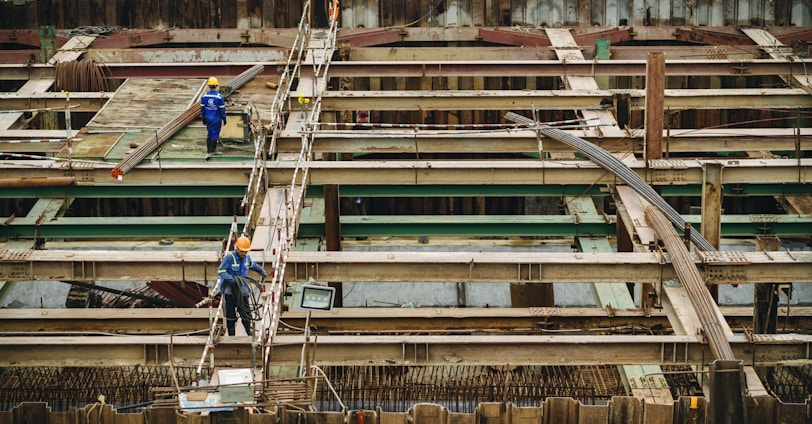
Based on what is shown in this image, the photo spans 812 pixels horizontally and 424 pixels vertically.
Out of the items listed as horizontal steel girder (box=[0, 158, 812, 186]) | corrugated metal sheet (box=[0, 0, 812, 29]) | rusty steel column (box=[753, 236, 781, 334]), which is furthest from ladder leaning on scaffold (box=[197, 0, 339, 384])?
rusty steel column (box=[753, 236, 781, 334])

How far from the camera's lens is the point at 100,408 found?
14.5 m

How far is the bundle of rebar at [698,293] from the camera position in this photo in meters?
15.2

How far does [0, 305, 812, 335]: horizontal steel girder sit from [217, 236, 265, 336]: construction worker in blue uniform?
2.53 metres

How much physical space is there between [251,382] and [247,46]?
1604 centimetres

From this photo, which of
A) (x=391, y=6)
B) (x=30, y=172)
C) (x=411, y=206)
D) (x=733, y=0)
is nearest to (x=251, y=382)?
(x=30, y=172)

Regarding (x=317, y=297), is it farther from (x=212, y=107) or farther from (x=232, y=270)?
(x=212, y=107)

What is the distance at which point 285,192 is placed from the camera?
762 inches

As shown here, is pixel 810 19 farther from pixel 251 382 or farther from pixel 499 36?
pixel 251 382

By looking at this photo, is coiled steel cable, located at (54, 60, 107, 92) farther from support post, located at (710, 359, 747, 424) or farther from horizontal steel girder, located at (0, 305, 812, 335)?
support post, located at (710, 359, 747, 424)

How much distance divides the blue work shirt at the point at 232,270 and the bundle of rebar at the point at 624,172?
621 centimetres

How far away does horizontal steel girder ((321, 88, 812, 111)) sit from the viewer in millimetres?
22641

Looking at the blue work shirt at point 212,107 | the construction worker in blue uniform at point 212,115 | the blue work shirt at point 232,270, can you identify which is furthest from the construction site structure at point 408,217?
the blue work shirt at point 212,107

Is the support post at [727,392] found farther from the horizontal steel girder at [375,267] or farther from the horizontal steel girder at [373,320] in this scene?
the horizontal steel girder at [373,320]

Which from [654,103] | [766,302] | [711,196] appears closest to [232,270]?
[766,302]
